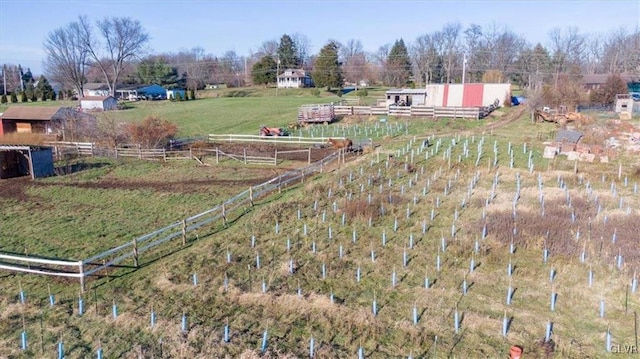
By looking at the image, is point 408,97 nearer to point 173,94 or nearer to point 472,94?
point 472,94

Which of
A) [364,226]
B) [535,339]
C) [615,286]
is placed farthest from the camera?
[364,226]

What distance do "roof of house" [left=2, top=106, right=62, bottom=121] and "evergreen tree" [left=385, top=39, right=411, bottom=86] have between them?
68380mm

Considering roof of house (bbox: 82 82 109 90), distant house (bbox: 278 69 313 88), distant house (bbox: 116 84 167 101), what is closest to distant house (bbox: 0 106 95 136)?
distant house (bbox: 116 84 167 101)

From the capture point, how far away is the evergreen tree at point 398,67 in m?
98.8

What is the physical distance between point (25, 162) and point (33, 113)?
16.8 metres

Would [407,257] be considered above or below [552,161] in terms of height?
below

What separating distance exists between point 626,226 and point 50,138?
4461 cm

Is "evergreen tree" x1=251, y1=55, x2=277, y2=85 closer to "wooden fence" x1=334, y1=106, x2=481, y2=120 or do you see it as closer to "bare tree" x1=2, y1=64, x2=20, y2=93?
"wooden fence" x1=334, y1=106, x2=481, y2=120

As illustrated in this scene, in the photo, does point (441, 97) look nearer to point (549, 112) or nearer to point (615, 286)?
point (549, 112)

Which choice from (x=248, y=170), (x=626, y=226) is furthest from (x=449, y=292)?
(x=248, y=170)

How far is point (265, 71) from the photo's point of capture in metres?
97.1

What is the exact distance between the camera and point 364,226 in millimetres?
18703

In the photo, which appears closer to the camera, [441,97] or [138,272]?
[138,272]

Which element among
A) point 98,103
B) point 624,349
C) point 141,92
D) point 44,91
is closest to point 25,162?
A: point 624,349
